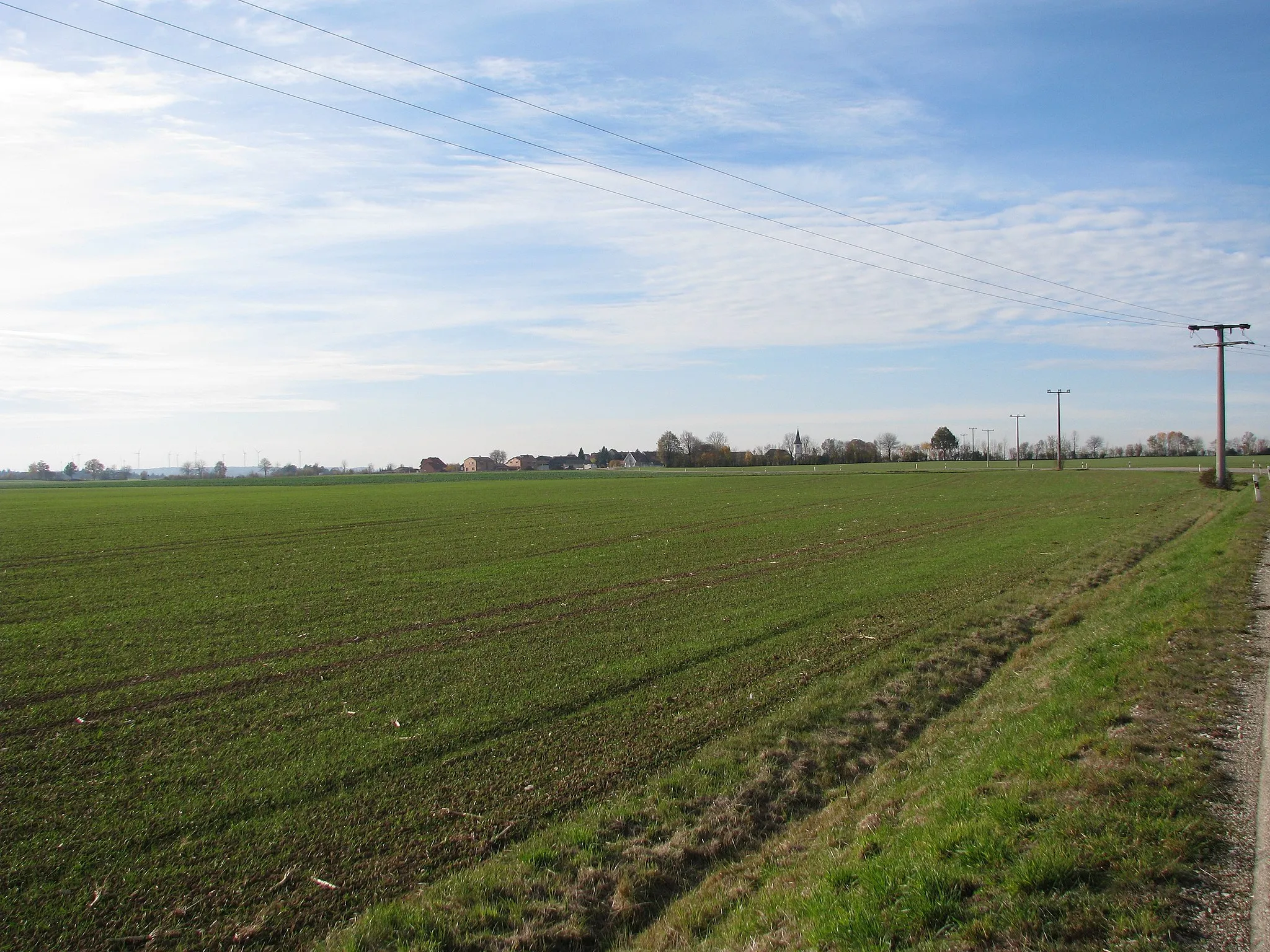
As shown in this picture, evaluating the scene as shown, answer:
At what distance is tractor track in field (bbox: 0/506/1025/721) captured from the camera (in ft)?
35.7

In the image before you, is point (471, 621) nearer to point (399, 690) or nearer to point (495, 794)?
point (399, 690)

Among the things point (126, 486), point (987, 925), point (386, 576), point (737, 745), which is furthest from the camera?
point (126, 486)

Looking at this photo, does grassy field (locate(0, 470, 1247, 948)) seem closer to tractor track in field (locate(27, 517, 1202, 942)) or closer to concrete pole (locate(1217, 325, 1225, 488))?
tractor track in field (locate(27, 517, 1202, 942))

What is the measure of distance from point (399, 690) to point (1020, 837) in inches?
325

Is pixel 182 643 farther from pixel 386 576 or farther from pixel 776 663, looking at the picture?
pixel 776 663

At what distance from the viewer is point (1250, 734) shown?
7113 mm

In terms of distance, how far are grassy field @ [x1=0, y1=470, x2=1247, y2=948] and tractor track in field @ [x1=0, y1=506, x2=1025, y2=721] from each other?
0.09 meters

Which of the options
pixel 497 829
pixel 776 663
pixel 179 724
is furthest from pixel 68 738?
pixel 776 663

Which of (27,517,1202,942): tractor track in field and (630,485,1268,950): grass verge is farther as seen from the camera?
(27,517,1202,942): tractor track in field

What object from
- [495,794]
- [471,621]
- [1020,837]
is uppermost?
[1020,837]

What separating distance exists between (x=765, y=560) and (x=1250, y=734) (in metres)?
16.7

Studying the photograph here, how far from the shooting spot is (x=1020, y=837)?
5516 mm

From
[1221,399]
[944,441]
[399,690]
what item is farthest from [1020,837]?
[944,441]

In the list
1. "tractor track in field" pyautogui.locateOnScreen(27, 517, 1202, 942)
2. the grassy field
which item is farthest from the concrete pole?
"tractor track in field" pyautogui.locateOnScreen(27, 517, 1202, 942)
